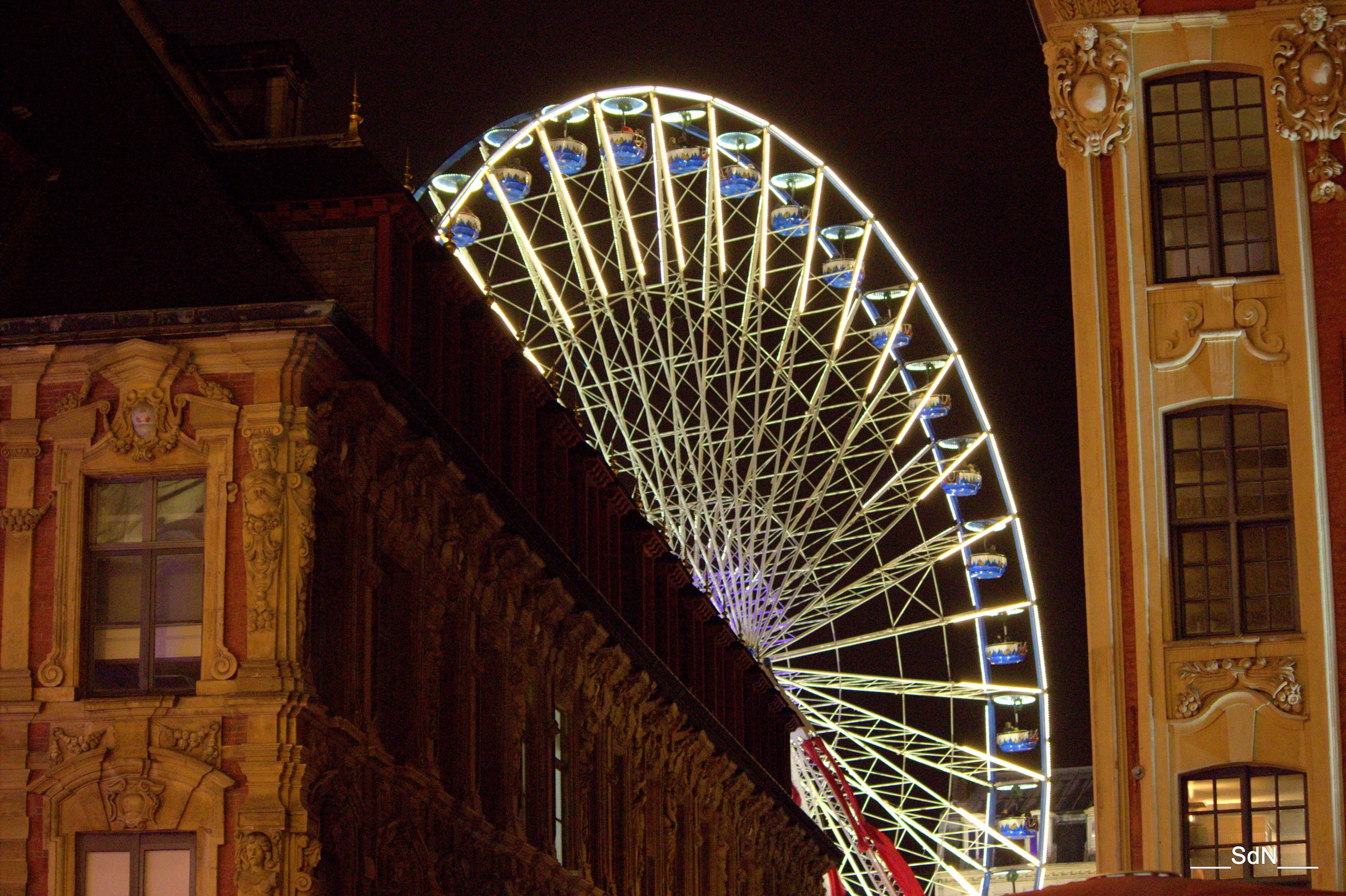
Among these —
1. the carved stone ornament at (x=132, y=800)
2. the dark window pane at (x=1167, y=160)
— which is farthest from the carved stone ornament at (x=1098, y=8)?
the carved stone ornament at (x=132, y=800)

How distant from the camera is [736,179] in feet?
160

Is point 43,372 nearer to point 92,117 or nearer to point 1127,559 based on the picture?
point 92,117

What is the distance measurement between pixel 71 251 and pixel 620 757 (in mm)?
16108

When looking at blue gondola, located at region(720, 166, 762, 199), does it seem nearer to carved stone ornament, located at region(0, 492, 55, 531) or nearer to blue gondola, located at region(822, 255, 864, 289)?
blue gondola, located at region(822, 255, 864, 289)

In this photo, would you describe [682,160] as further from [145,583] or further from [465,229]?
[145,583]

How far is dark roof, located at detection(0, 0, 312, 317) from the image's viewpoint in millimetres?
27016

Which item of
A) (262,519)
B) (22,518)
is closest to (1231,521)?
(262,519)

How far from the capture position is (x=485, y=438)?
33344mm

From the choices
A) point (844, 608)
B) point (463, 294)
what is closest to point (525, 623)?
point (463, 294)

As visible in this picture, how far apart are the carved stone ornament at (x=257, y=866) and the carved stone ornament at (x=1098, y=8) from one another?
1372cm

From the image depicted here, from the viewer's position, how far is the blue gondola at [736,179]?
48.7m

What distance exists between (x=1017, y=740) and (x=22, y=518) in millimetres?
32032

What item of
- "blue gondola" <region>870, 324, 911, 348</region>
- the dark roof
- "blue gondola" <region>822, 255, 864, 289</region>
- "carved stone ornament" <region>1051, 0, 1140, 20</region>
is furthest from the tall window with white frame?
"blue gondola" <region>822, 255, 864, 289</region>

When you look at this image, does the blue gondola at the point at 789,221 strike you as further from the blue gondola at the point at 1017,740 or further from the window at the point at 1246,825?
the window at the point at 1246,825
